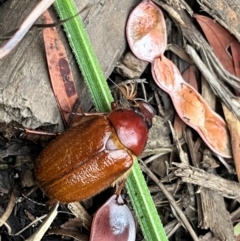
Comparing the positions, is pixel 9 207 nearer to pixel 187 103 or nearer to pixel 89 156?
pixel 89 156

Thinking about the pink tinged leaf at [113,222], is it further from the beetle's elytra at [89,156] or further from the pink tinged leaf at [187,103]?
the pink tinged leaf at [187,103]

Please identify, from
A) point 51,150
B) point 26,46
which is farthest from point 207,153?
point 26,46

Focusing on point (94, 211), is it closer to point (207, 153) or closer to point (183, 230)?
point (183, 230)

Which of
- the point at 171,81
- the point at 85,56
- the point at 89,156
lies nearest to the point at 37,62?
the point at 85,56

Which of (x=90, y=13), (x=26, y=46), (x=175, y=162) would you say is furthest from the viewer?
(x=175, y=162)

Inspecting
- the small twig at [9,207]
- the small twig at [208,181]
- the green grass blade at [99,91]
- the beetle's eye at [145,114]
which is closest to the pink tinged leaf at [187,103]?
the small twig at [208,181]

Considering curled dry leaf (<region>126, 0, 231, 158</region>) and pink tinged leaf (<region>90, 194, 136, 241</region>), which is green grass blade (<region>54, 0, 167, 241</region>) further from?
curled dry leaf (<region>126, 0, 231, 158</region>)
